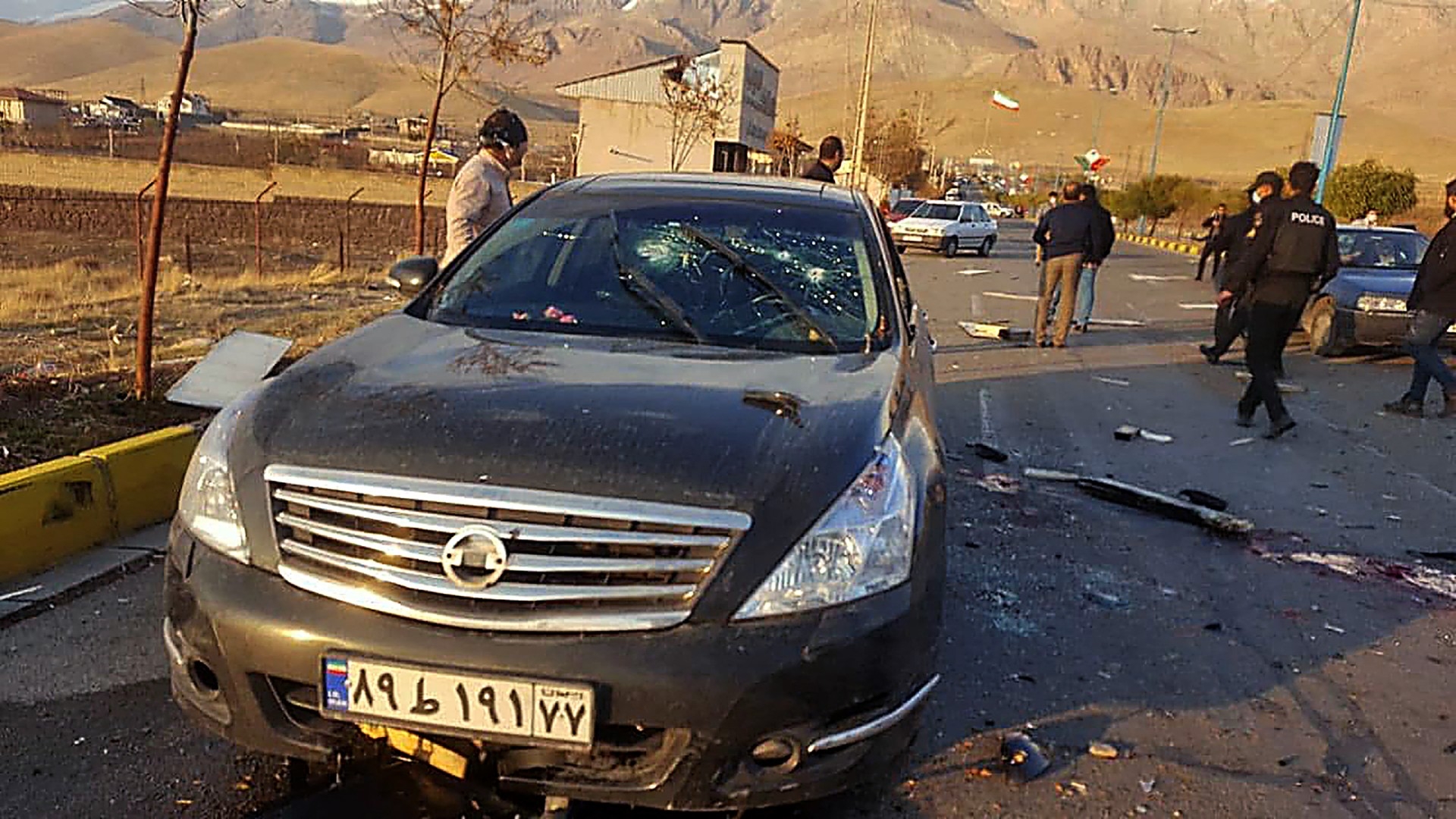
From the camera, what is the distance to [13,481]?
4.33m

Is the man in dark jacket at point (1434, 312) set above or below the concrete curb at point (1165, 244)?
above

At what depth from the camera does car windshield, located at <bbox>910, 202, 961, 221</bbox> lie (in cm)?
2691

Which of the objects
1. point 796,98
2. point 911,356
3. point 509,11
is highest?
point 796,98

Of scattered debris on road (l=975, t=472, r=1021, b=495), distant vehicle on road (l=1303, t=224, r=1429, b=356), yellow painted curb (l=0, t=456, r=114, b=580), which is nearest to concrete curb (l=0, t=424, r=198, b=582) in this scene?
yellow painted curb (l=0, t=456, r=114, b=580)

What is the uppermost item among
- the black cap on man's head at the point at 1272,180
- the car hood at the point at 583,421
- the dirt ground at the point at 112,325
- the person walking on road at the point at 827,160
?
the black cap on man's head at the point at 1272,180

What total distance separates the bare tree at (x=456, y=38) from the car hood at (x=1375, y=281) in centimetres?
1036

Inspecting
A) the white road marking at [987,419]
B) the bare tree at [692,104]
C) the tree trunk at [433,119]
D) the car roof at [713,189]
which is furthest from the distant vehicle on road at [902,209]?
the car roof at [713,189]

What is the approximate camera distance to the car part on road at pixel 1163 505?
5797 mm

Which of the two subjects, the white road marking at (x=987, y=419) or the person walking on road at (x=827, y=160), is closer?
the white road marking at (x=987, y=419)

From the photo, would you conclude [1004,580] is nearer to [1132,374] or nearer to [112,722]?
[112,722]

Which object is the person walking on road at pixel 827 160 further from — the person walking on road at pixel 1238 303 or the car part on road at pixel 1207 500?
the car part on road at pixel 1207 500

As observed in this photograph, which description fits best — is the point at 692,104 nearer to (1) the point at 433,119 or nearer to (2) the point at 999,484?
(1) the point at 433,119

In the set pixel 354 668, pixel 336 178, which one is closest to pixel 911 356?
pixel 354 668

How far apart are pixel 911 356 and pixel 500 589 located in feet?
6.26
